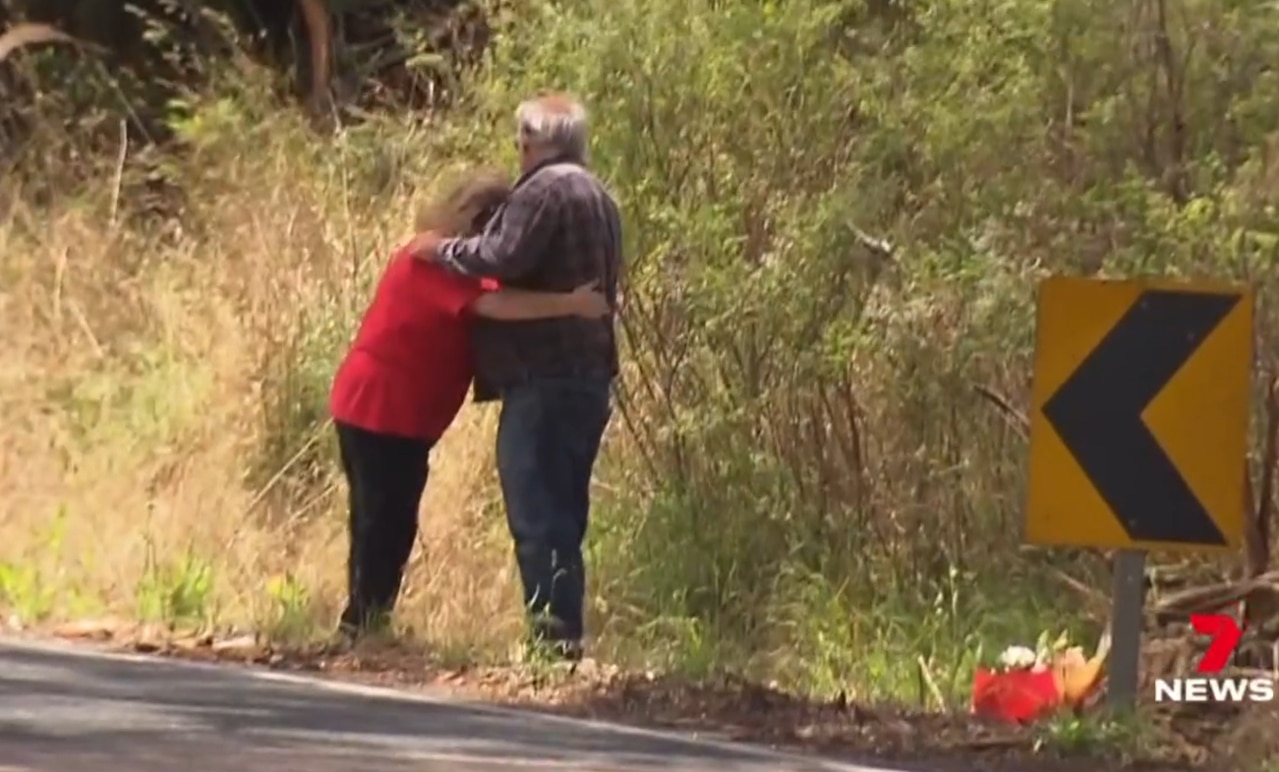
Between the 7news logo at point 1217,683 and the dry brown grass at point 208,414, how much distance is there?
94.5 inches

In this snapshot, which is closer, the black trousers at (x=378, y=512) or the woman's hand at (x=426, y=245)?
the woman's hand at (x=426, y=245)

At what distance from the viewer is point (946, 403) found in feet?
36.7

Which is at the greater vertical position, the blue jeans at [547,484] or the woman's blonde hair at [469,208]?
the woman's blonde hair at [469,208]

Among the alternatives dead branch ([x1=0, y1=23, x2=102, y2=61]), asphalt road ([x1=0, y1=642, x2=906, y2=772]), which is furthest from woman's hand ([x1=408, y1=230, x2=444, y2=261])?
dead branch ([x1=0, y1=23, x2=102, y2=61])

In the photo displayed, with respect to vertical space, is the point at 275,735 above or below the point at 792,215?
below

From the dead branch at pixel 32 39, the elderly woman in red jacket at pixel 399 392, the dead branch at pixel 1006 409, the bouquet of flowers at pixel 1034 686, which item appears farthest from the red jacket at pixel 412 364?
the dead branch at pixel 32 39

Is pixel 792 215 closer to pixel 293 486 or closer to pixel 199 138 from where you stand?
pixel 293 486

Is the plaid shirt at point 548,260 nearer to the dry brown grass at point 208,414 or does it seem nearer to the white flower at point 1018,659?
the dry brown grass at point 208,414

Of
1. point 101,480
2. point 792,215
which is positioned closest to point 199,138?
point 101,480

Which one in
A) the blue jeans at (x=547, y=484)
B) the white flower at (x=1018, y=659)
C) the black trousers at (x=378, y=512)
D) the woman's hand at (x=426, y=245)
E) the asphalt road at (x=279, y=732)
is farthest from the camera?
the black trousers at (x=378, y=512)

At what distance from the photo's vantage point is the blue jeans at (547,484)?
9008 mm

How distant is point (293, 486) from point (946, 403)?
3122mm

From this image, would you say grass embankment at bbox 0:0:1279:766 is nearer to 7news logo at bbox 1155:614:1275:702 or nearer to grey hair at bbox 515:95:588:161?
7news logo at bbox 1155:614:1275:702

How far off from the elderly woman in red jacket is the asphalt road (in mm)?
1006
